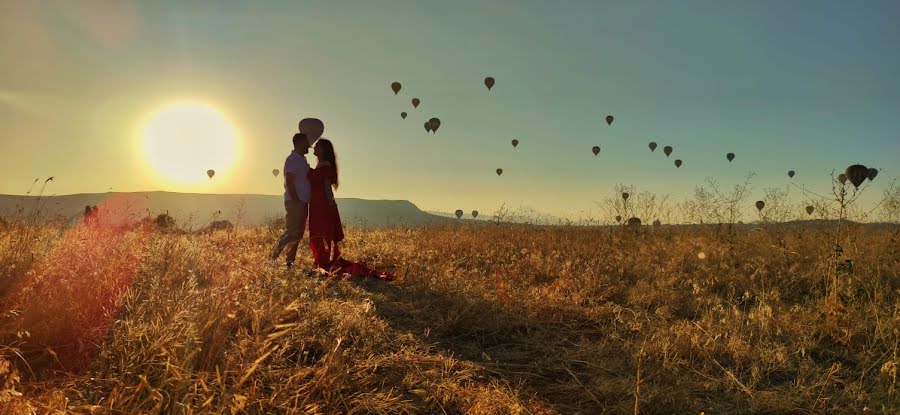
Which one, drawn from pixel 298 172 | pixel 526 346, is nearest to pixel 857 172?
pixel 526 346

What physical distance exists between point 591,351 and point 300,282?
2499 millimetres

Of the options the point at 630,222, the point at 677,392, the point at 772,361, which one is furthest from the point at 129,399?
the point at 630,222

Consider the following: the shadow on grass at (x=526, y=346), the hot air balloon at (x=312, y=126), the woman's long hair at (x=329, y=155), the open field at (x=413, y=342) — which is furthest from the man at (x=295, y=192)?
the hot air balloon at (x=312, y=126)

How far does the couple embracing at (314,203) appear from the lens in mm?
7672

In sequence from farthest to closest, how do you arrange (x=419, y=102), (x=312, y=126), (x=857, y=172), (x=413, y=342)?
(x=419, y=102)
(x=857, y=172)
(x=312, y=126)
(x=413, y=342)

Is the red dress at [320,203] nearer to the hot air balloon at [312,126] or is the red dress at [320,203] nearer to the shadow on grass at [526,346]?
the shadow on grass at [526,346]

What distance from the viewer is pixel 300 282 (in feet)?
13.9

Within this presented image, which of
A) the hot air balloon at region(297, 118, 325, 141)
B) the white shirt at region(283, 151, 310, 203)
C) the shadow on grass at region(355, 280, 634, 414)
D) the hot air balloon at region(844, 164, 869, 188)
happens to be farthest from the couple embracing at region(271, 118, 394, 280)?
the hot air balloon at region(844, 164, 869, 188)

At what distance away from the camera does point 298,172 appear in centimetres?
772

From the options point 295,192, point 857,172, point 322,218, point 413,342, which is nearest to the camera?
point 413,342

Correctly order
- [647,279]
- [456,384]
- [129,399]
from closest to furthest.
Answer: [129,399], [456,384], [647,279]

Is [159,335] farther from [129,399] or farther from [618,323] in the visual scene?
[618,323]

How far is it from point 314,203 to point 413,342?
4337mm

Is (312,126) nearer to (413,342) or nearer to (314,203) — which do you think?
(314,203)
